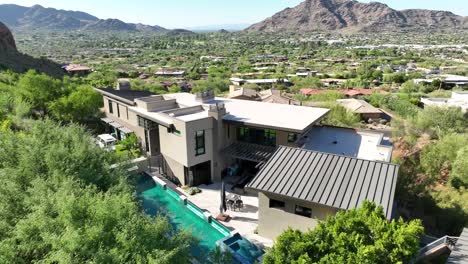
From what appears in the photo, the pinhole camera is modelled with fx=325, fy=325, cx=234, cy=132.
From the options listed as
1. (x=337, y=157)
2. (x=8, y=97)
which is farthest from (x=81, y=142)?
(x=8, y=97)

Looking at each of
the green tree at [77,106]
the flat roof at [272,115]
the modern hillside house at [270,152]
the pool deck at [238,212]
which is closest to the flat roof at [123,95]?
the modern hillside house at [270,152]

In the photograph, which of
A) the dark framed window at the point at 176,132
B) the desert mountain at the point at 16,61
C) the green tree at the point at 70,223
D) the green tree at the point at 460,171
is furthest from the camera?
the desert mountain at the point at 16,61

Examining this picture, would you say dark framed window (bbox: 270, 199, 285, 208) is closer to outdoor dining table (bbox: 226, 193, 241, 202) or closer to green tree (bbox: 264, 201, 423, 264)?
outdoor dining table (bbox: 226, 193, 241, 202)

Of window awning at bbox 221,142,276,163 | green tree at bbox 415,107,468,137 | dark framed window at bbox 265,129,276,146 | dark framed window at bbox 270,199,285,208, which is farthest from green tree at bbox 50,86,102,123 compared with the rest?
green tree at bbox 415,107,468,137

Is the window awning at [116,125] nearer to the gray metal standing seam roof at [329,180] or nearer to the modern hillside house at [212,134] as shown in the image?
the modern hillside house at [212,134]

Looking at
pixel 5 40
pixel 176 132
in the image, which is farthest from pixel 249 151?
pixel 5 40

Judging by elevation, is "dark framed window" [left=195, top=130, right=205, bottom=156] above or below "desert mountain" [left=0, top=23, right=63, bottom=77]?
below

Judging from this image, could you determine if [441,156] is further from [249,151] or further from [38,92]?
[38,92]
